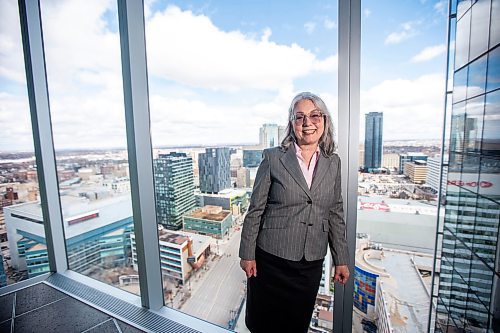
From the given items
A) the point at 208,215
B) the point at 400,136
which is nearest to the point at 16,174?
the point at 208,215

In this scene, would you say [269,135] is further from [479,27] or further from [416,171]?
[479,27]

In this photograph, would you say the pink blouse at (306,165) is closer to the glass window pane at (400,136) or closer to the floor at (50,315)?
the glass window pane at (400,136)

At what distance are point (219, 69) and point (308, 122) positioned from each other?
3.53ft

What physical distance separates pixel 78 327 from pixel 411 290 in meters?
2.39

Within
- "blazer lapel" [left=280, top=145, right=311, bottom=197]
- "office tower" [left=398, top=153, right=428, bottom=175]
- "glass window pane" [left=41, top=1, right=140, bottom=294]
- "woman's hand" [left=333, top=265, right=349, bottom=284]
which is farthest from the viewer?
"glass window pane" [left=41, top=1, right=140, bottom=294]

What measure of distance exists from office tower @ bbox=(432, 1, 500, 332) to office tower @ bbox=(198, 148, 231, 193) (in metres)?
1.61

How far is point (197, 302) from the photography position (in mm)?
1829

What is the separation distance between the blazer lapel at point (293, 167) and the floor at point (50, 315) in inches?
65.0

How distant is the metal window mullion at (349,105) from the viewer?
3.89 feet

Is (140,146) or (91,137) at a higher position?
(91,137)

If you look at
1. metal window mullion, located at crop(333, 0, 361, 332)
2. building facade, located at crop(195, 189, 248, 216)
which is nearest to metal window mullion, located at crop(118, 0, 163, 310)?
building facade, located at crop(195, 189, 248, 216)

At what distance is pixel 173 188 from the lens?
6.20 ft

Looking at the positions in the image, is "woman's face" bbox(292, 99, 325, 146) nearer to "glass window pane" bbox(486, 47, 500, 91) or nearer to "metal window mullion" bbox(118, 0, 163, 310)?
"metal window mullion" bbox(118, 0, 163, 310)

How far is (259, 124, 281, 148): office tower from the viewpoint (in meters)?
1.45
